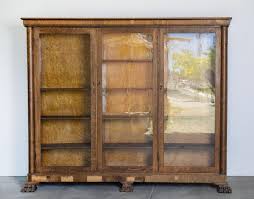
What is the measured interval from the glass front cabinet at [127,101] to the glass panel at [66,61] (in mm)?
10

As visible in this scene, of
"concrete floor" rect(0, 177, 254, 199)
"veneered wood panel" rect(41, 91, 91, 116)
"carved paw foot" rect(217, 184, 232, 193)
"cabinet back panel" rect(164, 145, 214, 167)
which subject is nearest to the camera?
"concrete floor" rect(0, 177, 254, 199)

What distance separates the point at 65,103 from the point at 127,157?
0.84 m

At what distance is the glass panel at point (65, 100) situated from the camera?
4082mm

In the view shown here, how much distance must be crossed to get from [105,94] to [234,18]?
1623mm

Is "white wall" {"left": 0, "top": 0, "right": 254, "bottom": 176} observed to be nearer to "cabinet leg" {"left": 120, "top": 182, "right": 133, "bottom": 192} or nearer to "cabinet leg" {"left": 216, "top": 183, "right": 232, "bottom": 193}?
"cabinet leg" {"left": 216, "top": 183, "right": 232, "bottom": 193}

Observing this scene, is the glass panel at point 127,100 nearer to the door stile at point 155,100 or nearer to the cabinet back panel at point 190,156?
the door stile at point 155,100

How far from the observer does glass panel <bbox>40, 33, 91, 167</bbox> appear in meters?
4.08

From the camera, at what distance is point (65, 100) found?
418 cm

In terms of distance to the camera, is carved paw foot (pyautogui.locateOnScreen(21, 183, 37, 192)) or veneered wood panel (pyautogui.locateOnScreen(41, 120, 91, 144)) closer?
carved paw foot (pyautogui.locateOnScreen(21, 183, 37, 192))

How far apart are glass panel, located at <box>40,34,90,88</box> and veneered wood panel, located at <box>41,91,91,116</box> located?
10 cm

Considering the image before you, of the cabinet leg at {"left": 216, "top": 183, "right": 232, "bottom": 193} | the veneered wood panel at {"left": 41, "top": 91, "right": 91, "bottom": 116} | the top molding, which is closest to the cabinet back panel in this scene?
the cabinet leg at {"left": 216, "top": 183, "right": 232, "bottom": 193}

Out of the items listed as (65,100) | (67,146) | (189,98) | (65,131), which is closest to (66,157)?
(67,146)

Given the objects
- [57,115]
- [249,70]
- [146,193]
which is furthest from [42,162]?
[249,70]

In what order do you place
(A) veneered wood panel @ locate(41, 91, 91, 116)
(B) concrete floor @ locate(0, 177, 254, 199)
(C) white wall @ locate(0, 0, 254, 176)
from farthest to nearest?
1. (C) white wall @ locate(0, 0, 254, 176)
2. (A) veneered wood panel @ locate(41, 91, 91, 116)
3. (B) concrete floor @ locate(0, 177, 254, 199)
